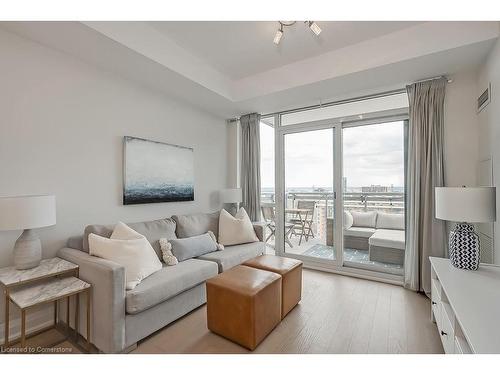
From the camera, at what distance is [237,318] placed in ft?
5.94

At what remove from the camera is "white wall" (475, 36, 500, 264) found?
1967 mm

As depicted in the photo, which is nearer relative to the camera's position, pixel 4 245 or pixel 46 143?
pixel 4 245

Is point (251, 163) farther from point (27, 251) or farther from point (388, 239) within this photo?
point (27, 251)

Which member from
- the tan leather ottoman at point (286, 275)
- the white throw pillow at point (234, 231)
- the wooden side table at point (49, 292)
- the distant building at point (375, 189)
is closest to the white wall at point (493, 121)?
the distant building at point (375, 189)

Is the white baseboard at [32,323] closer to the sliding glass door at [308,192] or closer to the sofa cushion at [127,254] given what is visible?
the sofa cushion at [127,254]

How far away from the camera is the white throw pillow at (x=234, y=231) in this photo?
3277mm

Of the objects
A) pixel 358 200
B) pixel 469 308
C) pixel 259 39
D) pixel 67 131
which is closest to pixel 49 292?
pixel 67 131

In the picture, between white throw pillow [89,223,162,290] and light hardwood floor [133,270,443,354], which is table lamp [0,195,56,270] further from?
light hardwood floor [133,270,443,354]

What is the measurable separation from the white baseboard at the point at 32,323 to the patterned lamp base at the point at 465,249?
135 inches

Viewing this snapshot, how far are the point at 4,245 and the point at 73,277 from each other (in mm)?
615

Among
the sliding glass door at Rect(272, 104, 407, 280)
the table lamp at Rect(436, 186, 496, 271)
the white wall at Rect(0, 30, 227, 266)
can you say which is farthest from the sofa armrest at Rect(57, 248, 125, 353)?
the sliding glass door at Rect(272, 104, 407, 280)

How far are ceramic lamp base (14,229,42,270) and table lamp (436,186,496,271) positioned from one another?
10.4 ft
